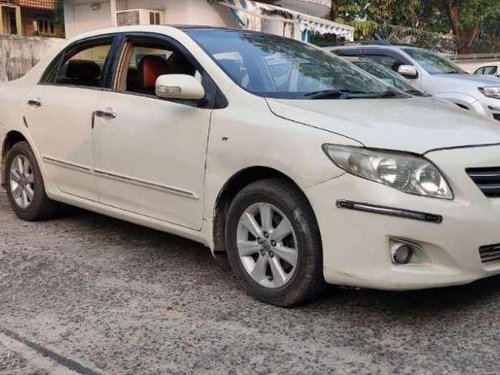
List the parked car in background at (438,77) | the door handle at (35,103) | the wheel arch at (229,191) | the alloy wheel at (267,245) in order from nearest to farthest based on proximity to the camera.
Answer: the alloy wheel at (267,245)
the wheel arch at (229,191)
the door handle at (35,103)
the parked car in background at (438,77)

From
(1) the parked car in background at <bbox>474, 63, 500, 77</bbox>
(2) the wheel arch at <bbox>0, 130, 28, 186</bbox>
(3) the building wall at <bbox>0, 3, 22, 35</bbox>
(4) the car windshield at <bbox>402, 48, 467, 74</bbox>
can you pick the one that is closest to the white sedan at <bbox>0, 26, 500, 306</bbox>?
(2) the wheel arch at <bbox>0, 130, 28, 186</bbox>

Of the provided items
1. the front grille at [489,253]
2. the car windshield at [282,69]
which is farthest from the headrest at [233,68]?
the front grille at [489,253]

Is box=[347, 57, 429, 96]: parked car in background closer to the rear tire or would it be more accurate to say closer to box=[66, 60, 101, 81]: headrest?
box=[66, 60, 101, 81]: headrest

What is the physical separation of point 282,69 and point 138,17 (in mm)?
11977

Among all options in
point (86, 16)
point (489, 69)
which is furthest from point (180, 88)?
point (489, 69)

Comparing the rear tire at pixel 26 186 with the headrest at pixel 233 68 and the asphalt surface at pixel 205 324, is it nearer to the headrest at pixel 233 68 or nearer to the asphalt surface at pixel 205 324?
the asphalt surface at pixel 205 324

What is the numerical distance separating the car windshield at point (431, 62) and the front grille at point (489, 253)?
7674 mm

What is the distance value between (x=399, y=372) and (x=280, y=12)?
51.1 ft

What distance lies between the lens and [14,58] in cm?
1423

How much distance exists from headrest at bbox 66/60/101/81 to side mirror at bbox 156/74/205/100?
1186 mm

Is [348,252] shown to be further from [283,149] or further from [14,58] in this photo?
[14,58]

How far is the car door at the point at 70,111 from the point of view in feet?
16.5

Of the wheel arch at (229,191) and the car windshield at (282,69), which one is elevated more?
the car windshield at (282,69)

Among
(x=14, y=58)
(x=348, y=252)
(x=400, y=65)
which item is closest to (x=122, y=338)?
(x=348, y=252)
